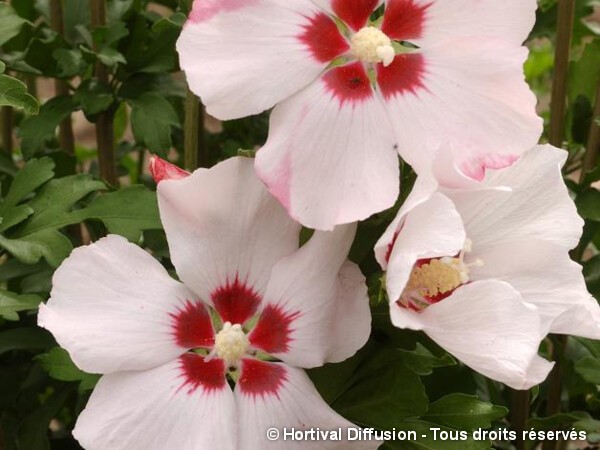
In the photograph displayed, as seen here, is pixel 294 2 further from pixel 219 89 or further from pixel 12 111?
pixel 12 111

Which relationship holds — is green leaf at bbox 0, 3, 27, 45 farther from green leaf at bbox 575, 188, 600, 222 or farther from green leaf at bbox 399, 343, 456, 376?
green leaf at bbox 575, 188, 600, 222

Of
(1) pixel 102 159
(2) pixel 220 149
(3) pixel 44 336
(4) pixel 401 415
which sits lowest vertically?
(4) pixel 401 415

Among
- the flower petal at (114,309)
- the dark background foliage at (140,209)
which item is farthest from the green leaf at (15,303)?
the flower petal at (114,309)

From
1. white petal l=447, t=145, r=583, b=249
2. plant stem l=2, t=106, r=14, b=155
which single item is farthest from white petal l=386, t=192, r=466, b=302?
plant stem l=2, t=106, r=14, b=155

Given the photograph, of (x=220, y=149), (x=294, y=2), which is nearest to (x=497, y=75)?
(x=294, y=2)

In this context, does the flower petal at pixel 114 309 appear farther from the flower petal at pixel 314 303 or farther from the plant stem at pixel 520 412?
the plant stem at pixel 520 412

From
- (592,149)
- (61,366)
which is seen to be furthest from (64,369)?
(592,149)
